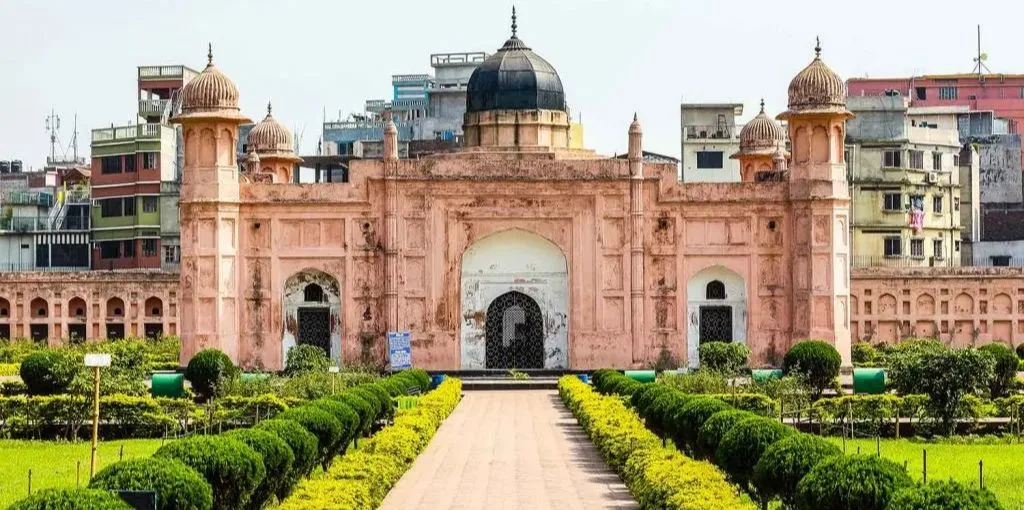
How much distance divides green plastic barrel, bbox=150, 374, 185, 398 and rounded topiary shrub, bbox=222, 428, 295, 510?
43.4 ft

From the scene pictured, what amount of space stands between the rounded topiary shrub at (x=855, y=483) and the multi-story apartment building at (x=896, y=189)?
3930cm

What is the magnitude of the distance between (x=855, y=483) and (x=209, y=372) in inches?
771

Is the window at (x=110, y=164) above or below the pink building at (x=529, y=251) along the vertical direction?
above

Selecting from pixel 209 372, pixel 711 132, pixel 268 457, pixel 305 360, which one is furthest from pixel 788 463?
pixel 711 132

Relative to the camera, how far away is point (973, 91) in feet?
229

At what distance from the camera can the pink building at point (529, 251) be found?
37.0 meters

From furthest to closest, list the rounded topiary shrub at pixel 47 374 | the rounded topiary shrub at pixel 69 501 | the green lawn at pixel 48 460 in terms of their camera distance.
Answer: the rounded topiary shrub at pixel 47 374 < the green lawn at pixel 48 460 < the rounded topiary shrub at pixel 69 501

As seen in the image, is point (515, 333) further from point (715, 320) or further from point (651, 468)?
point (651, 468)

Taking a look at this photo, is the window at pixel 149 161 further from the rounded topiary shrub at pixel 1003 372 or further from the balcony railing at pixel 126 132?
the rounded topiary shrub at pixel 1003 372

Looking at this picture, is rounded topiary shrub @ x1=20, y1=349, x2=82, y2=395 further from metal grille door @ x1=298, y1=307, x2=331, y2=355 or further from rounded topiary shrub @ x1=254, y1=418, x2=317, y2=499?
rounded topiary shrub @ x1=254, y1=418, x2=317, y2=499

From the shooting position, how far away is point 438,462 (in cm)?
2108

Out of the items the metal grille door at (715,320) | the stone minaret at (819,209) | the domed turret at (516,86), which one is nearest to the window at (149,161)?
the domed turret at (516,86)

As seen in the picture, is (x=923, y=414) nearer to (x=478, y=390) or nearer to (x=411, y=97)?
(x=478, y=390)

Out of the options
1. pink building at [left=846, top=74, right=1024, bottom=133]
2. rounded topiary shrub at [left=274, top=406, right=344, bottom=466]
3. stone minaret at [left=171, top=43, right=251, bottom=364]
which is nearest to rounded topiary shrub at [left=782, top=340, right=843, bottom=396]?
stone minaret at [left=171, top=43, right=251, bottom=364]
